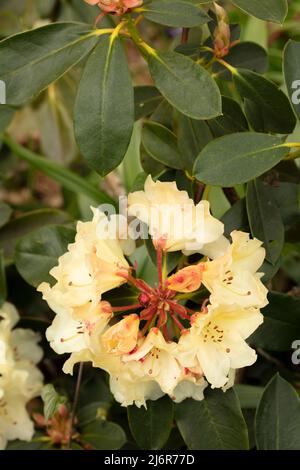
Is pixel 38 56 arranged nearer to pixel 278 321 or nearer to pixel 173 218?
pixel 173 218

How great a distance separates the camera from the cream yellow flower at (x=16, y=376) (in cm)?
117

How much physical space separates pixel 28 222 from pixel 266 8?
711 mm

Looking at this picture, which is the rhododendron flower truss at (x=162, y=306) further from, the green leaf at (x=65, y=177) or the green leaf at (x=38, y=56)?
the green leaf at (x=65, y=177)

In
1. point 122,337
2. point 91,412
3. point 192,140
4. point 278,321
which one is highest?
point 192,140

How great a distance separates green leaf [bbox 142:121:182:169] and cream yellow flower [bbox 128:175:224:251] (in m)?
→ 0.12

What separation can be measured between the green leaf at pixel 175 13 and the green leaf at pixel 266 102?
0.12 metres

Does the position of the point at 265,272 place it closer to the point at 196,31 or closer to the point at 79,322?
the point at 79,322

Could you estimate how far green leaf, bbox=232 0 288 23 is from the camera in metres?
0.95

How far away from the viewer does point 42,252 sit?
45.4 inches

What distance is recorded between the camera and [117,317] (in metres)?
1.08

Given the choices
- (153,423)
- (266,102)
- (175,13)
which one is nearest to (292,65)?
(266,102)

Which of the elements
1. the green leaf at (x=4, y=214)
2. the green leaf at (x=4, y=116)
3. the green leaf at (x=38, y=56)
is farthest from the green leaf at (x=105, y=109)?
the green leaf at (x=4, y=214)

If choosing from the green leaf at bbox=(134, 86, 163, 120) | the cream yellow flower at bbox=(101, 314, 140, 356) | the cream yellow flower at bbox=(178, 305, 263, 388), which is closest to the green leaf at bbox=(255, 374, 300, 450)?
the cream yellow flower at bbox=(178, 305, 263, 388)
